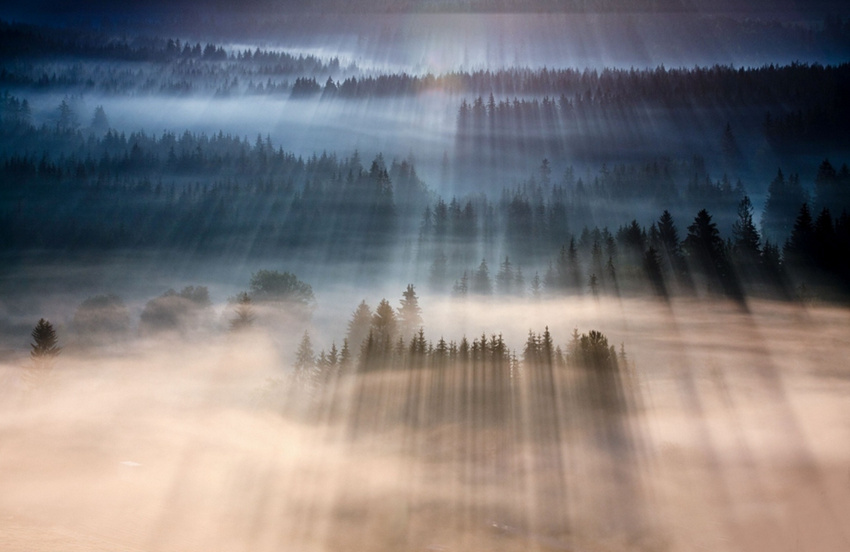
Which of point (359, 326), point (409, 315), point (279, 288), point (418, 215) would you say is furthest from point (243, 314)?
point (418, 215)

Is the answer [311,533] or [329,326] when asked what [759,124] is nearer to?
[329,326]

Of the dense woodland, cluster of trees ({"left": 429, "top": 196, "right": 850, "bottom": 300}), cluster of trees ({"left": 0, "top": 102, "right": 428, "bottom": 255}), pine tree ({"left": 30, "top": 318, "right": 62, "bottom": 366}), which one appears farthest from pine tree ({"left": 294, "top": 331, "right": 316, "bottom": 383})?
cluster of trees ({"left": 0, "top": 102, "right": 428, "bottom": 255})

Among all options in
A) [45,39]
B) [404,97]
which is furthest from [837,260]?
[45,39]

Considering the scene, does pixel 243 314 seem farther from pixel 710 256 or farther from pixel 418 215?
pixel 710 256

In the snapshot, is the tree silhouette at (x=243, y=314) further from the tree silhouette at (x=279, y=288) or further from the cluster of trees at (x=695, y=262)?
the cluster of trees at (x=695, y=262)

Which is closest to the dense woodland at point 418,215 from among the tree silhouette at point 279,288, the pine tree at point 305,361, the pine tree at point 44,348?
the tree silhouette at point 279,288
